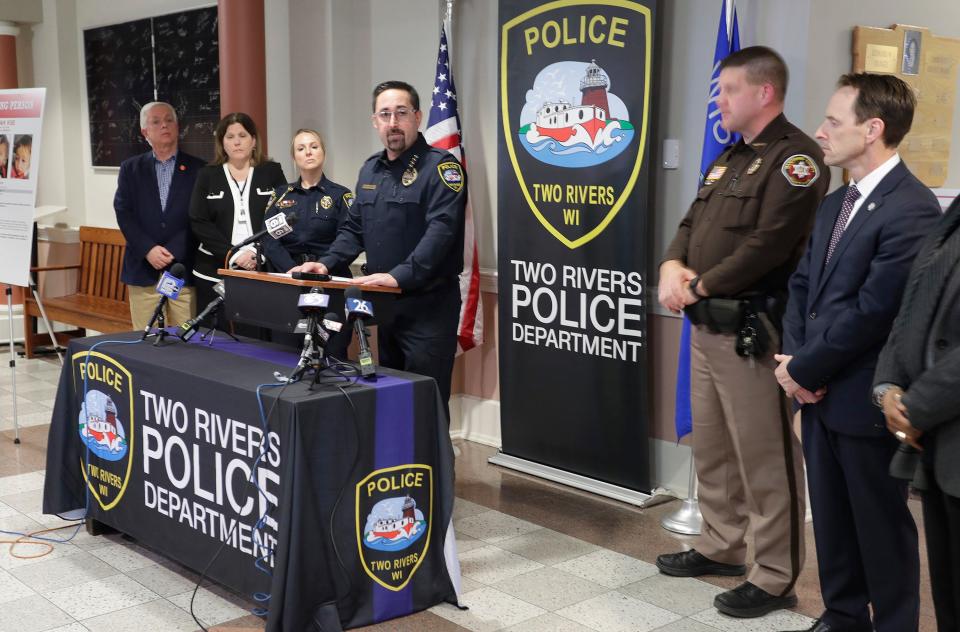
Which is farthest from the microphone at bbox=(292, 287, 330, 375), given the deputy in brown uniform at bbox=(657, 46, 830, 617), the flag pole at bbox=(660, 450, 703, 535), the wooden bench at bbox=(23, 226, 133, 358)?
the wooden bench at bbox=(23, 226, 133, 358)

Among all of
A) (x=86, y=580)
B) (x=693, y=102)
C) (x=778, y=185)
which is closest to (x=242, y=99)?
(x=693, y=102)

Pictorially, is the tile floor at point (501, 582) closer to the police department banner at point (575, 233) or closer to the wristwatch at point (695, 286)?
the police department banner at point (575, 233)

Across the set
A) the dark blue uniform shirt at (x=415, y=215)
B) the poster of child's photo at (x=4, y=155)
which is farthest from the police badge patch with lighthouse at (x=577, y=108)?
the poster of child's photo at (x=4, y=155)

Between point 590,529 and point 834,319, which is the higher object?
point 834,319

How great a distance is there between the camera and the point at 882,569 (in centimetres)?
256

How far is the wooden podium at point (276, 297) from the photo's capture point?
3.16 meters

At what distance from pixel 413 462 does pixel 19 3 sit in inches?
255

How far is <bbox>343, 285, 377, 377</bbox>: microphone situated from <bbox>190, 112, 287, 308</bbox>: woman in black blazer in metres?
1.89

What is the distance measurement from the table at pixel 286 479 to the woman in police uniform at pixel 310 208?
0.94 m

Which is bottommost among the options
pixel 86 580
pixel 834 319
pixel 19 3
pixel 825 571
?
pixel 86 580

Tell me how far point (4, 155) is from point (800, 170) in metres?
3.85

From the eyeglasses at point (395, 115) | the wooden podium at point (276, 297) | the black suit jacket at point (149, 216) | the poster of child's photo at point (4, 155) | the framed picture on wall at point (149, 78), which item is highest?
the framed picture on wall at point (149, 78)

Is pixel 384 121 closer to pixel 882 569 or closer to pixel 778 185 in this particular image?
pixel 778 185

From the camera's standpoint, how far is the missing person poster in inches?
187
